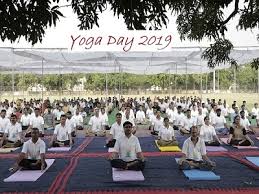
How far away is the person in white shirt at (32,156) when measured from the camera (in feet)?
29.1

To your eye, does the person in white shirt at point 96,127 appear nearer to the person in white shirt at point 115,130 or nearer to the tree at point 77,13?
the person in white shirt at point 115,130

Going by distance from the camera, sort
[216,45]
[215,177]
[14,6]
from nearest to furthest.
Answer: [14,6]
[216,45]
[215,177]

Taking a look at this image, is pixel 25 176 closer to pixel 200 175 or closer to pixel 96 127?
pixel 200 175

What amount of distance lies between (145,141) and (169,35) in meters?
3.28

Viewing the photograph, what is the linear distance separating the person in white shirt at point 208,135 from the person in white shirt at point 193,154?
3.37 m

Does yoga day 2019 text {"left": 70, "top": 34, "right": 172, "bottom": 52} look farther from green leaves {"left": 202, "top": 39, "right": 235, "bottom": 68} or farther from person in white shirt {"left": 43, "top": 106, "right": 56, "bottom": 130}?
person in white shirt {"left": 43, "top": 106, "right": 56, "bottom": 130}

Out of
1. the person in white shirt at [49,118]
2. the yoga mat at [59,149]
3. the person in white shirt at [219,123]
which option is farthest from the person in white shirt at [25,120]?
the person in white shirt at [219,123]

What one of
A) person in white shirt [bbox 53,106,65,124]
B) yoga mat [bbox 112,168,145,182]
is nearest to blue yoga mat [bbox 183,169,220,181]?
yoga mat [bbox 112,168,145,182]

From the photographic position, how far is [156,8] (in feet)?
11.2

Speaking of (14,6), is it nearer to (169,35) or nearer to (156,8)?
(156,8)

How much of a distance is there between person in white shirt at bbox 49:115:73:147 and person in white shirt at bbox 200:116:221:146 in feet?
11.2

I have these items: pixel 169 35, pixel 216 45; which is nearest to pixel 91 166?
pixel 169 35

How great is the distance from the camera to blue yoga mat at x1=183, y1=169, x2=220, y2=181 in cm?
802

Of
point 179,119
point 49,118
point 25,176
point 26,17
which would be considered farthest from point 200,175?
point 49,118
